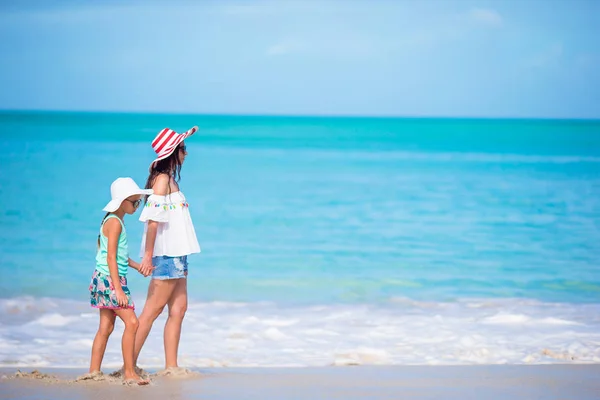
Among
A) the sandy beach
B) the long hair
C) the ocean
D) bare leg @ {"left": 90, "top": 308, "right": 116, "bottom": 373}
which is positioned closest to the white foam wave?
the ocean

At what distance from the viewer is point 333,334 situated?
5824 millimetres

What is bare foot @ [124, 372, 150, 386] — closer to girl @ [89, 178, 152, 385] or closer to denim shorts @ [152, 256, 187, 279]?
girl @ [89, 178, 152, 385]

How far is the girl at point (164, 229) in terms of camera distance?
3934 mm

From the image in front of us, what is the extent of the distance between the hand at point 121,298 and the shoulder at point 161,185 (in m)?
0.51

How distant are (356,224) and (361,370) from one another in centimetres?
830

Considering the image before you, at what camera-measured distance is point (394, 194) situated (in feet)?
56.5

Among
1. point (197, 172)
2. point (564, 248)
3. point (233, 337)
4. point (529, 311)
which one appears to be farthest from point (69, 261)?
point (197, 172)

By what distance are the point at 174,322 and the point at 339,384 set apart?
3.00ft

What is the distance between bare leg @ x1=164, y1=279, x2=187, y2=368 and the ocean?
728 millimetres

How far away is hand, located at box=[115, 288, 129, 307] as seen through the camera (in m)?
3.78

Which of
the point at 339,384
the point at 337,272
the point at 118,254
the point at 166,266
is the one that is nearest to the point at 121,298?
the point at 118,254

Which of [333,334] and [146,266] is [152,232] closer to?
[146,266]

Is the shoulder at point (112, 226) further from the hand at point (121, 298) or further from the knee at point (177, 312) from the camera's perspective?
the knee at point (177, 312)

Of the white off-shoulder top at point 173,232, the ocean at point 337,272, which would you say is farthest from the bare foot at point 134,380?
the ocean at point 337,272
